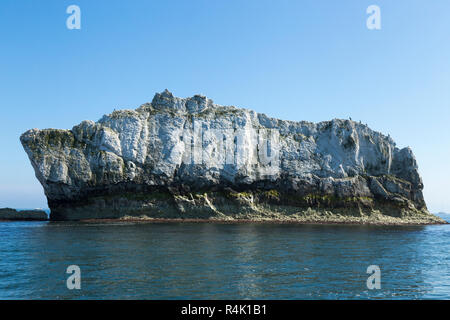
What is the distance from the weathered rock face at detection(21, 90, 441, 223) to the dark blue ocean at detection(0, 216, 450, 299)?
36.3 m

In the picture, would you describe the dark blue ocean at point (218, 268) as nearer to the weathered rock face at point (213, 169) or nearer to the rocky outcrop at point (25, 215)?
the weathered rock face at point (213, 169)

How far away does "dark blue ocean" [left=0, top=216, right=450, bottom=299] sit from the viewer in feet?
69.3

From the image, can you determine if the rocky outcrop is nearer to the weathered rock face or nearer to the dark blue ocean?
the weathered rock face

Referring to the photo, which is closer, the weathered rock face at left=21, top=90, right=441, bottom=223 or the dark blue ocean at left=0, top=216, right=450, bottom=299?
the dark blue ocean at left=0, top=216, right=450, bottom=299

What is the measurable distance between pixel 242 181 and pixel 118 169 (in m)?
29.9

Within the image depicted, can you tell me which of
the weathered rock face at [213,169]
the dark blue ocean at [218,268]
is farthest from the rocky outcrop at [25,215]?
the dark blue ocean at [218,268]

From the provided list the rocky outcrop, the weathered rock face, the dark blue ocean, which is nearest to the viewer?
the dark blue ocean

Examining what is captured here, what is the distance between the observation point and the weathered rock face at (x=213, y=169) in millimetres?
80062

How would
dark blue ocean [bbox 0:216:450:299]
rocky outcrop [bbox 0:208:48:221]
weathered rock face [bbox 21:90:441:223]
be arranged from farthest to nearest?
1. rocky outcrop [bbox 0:208:48:221]
2. weathered rock face [bbox 21:90:441:223]
3. dark blue ocean [bbox 0:216:450:299]

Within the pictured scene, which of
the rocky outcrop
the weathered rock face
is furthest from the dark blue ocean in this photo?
the rocky outcrop

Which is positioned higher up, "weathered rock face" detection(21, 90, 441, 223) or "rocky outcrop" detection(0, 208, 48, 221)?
"weathered rock face" detection(21, 90, 441, 223)

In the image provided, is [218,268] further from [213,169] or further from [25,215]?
[25,215]

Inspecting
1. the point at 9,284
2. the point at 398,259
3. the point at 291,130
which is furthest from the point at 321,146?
the point at 9,284
